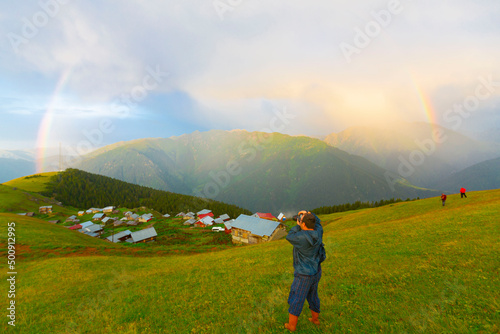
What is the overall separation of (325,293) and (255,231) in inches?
2087

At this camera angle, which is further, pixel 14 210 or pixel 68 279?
pixel 14 210

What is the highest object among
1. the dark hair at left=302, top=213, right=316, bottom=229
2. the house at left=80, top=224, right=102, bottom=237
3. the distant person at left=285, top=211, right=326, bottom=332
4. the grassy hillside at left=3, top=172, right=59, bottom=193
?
the grassy hillside at left=3, top=172, right=59, bottom=193

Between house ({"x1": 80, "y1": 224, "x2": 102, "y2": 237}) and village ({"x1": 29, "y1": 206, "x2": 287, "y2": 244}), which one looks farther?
house ({"x1": 80, "y1": 224, "x2": 102, "y2": 237})

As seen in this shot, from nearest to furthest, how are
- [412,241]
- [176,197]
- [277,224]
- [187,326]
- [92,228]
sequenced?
1. [187,326]
2. [412,241]
3. [277,224]
4. [92,228]
5. [176,197]

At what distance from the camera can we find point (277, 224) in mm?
59531

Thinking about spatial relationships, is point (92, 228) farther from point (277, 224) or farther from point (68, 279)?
point (68, 279)

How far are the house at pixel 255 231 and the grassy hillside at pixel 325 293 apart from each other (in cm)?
4399

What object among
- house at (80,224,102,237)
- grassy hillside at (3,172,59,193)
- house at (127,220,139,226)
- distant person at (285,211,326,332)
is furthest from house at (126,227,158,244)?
grassy hillside at (3,172,59,193)

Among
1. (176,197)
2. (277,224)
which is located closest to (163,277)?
(277,224)

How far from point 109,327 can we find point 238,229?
57.7 metres

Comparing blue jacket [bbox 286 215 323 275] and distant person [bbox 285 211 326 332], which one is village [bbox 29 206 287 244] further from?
blue jacket [bbox 286 215 323 275]

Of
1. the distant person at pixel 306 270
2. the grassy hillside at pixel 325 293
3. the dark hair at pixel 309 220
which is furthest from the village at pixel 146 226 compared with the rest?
the dark hair at pixel 309 220

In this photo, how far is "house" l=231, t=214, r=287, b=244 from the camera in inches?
2253

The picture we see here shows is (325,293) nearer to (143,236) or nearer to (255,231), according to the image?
(255,231)
